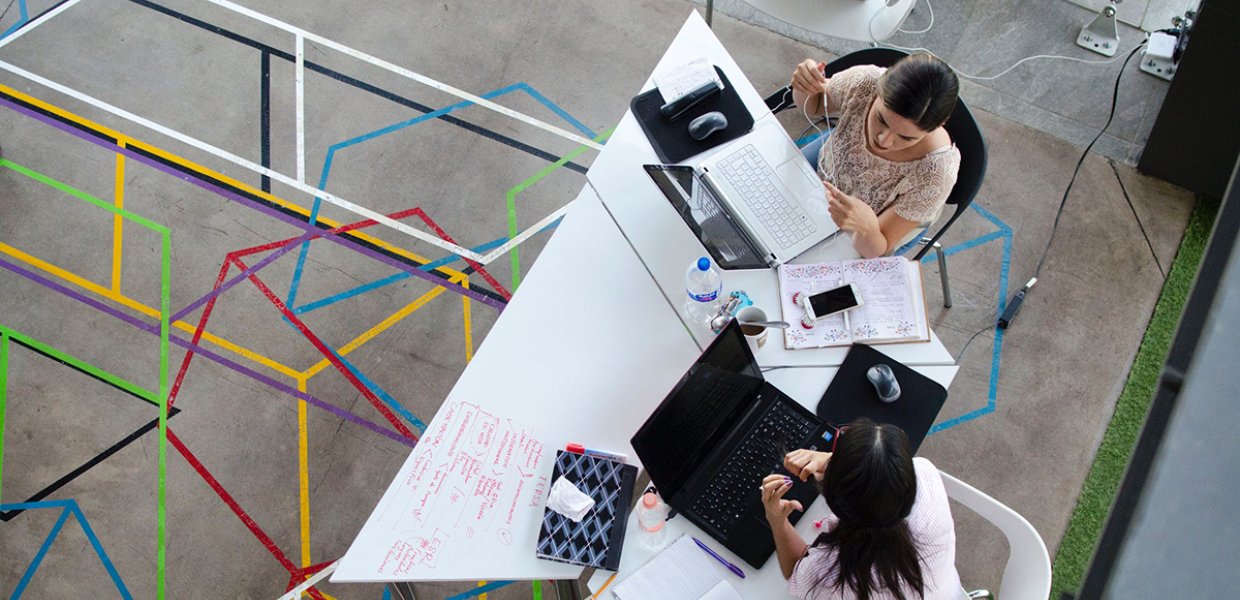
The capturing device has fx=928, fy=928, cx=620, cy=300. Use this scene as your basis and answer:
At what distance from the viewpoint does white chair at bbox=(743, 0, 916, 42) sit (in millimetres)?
3014

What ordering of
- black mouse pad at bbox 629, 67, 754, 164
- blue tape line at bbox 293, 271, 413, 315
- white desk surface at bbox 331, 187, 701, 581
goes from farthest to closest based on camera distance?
blue tape line at bbox 293, 271, 413, 315, black mouse pad at bbox 629, 67, 754, 164, white desk surface at bbox 331, 187, 701, 581

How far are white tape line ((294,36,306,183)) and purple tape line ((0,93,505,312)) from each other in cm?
19

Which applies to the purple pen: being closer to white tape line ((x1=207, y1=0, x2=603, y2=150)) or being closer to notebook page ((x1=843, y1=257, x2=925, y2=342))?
notebook page ((x1=843, y1=257, x2=925, y2=342))

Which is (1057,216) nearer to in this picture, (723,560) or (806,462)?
(806,462)

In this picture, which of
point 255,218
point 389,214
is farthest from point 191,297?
point 389,214

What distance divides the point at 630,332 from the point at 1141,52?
262cm

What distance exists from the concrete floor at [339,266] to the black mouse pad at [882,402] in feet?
3.12

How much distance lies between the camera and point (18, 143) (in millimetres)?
3678

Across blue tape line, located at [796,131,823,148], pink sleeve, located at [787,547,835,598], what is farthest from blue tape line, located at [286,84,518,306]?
pink sleeve, located at [787,547,835,598]

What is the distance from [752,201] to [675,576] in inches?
39.4

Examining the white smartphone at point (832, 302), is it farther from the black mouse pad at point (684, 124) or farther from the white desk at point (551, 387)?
the black mouse pad at point (684, 124)

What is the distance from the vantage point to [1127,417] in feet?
10.5

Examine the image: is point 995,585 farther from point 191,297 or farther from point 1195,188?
point 191,297

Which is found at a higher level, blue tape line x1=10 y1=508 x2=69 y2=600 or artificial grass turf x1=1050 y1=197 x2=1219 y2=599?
artificial grass turf x1=1050 y1=197 x2=1219 y2=599
